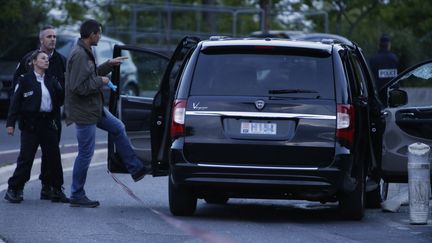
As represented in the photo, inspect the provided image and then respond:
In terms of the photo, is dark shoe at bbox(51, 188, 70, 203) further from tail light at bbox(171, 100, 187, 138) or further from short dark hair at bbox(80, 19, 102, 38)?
tail light at bbox(171, 100, 187, 138)

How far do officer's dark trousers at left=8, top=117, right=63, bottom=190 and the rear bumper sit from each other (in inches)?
83.9

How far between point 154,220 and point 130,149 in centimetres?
135

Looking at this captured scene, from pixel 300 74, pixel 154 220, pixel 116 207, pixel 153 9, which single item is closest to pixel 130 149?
pixel 116 207

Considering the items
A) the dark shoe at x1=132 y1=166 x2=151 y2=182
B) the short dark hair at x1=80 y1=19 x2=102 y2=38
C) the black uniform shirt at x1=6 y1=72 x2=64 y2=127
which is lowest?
the dark shoe at x1=132 y1=166 x2=151 y2=182

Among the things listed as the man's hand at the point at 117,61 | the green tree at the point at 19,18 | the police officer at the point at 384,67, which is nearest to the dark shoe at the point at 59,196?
the man's hand at the point at 117,61

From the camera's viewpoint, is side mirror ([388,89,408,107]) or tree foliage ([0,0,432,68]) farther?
tree foliage ([0,0,432,68])

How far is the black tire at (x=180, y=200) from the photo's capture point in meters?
11.3

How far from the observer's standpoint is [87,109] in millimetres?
12000

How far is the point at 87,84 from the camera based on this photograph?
11.9 metres

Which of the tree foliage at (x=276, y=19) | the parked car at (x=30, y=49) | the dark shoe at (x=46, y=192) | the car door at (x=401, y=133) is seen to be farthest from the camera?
the tree foliage at (x=276, y=19)

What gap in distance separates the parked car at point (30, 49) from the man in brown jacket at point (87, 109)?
12595mm

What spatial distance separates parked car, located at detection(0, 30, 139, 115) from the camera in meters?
26.4

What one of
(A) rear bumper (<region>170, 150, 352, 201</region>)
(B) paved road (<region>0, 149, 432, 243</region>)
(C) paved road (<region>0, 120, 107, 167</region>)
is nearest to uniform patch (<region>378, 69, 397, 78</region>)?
(C) paved road (<region>0, 120, 107, 167</region>)

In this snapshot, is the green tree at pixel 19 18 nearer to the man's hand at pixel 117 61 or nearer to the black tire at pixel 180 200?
the man's hand at pixel 117 61
